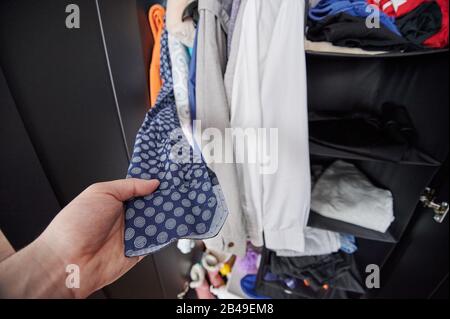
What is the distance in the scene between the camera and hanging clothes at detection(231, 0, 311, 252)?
402mm

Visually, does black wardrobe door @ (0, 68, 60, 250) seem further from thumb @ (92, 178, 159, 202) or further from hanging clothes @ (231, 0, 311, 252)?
hanging clothes @ (231, 0, 311, 252)

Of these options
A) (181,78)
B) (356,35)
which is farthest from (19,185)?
(356,35)

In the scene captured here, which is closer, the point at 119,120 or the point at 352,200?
the point at 119,120

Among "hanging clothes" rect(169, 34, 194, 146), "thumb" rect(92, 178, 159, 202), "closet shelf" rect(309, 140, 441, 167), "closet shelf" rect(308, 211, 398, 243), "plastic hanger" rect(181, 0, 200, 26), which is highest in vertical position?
"plastic hanger" rect(181, 0, 200, 26)

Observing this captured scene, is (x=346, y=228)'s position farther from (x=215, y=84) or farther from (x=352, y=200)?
(x=215, y=84)

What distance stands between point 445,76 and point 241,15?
59cm

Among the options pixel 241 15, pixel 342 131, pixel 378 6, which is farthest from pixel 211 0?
pixel 342 131

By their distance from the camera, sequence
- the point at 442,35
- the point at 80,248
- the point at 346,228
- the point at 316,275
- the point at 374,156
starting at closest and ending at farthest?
the point at 80,248 → the point at 442,35 → the point at 374,156 → the point at 346,228 → the point at 316,275

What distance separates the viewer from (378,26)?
1.45 feet

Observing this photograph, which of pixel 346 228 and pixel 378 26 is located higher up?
pixel 378 26

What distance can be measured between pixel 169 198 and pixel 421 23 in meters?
0.69

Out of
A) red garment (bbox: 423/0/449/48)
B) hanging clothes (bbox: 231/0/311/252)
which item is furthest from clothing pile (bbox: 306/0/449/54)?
hanging clothes (bbox: 231/0/311/252)

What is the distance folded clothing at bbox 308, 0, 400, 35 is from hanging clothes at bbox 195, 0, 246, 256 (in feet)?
0.81

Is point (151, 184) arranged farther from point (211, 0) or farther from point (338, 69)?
point (338, 69)
